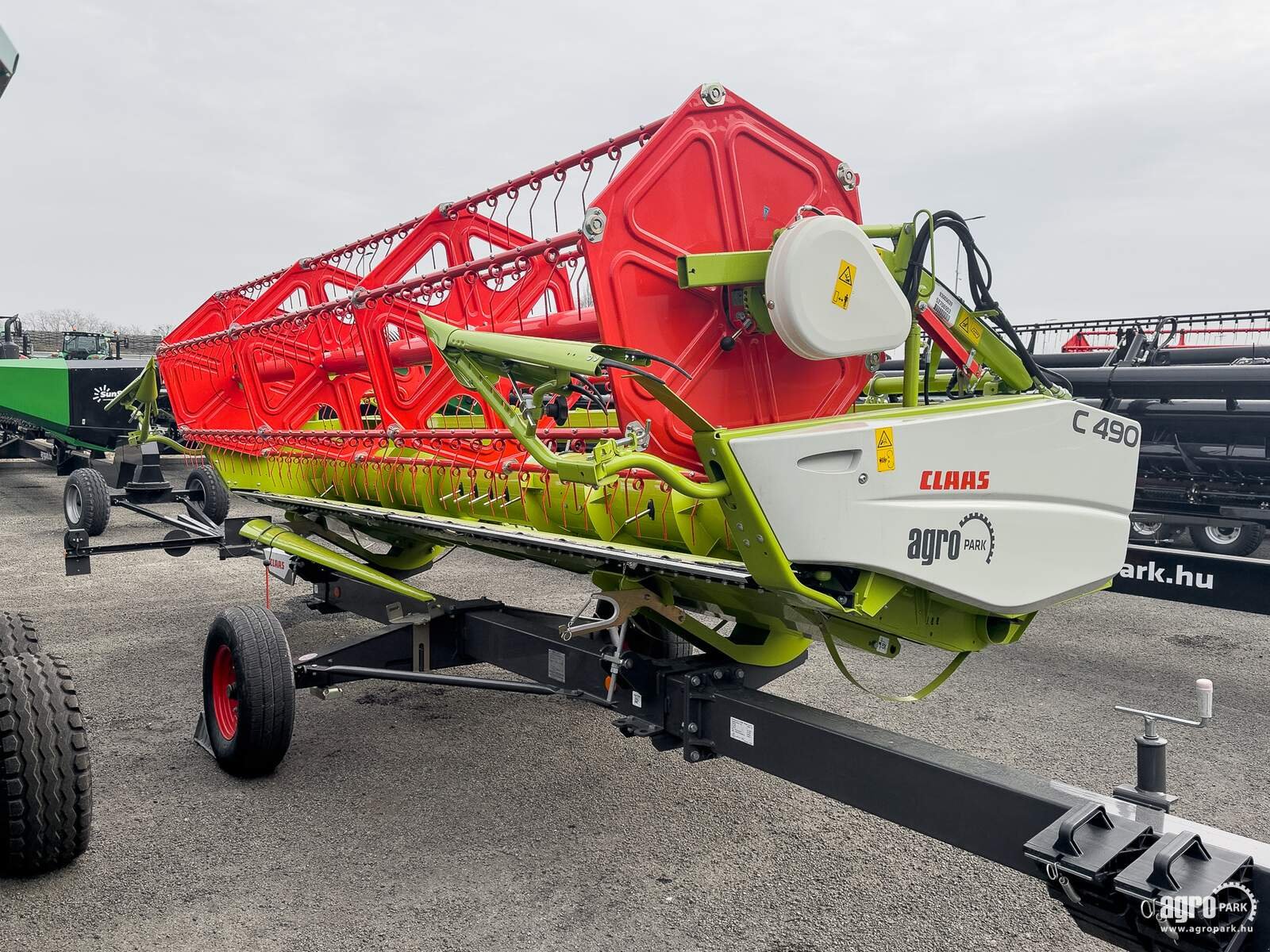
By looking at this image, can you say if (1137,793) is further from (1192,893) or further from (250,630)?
(250,630)

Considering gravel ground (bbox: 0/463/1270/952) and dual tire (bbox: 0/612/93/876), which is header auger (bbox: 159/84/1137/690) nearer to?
gravel ground (bbox: 0/463/1270/952)

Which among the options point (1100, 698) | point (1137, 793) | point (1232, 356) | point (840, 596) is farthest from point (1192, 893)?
point (1232, 356)

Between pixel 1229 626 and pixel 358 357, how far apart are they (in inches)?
239

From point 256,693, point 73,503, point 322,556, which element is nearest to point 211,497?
point 73,503

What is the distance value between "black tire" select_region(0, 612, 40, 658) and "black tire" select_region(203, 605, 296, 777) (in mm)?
727

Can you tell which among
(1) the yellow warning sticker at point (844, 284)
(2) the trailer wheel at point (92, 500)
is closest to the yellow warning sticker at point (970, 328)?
(1) the yellow warning sticker at point (844, 284)

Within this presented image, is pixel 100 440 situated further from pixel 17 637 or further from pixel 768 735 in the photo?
pixel 768 735

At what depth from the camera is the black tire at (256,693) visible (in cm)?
411

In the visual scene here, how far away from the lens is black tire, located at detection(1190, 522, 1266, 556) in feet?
29.6

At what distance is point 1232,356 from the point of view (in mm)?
9273

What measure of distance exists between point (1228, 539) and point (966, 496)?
804cm

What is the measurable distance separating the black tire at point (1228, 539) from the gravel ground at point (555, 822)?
3.03 meters

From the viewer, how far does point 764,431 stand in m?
2.62

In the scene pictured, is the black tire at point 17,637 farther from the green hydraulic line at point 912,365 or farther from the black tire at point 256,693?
the green hydraulic line at point 912,365
